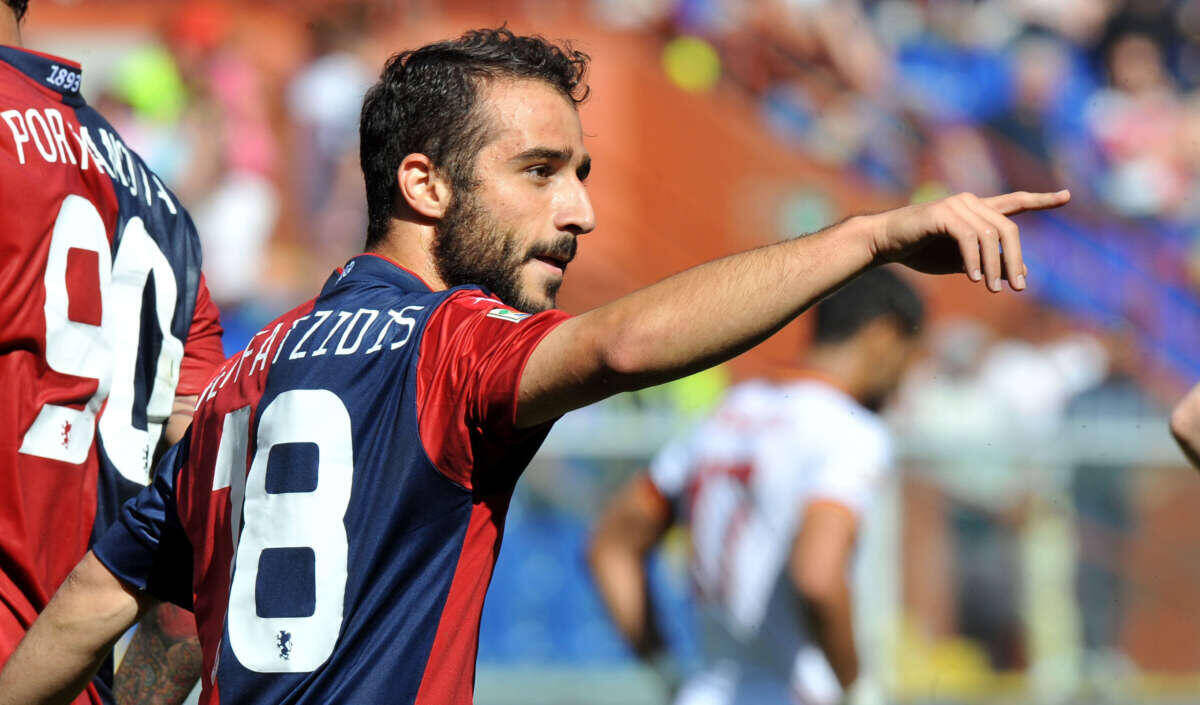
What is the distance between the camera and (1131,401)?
8859mm

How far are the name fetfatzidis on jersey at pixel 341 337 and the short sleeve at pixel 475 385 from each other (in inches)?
2.3

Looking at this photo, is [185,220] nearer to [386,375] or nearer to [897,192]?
[386,375]

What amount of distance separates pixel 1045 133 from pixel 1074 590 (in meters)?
4.27

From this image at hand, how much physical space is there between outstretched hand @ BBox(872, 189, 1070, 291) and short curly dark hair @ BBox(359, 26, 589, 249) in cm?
86

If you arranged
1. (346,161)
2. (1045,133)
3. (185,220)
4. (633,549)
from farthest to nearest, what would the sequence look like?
(1045,133), (346,161), (633,549), (185,220)

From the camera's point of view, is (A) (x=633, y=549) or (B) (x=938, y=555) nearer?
(A) (x=633, y=549)

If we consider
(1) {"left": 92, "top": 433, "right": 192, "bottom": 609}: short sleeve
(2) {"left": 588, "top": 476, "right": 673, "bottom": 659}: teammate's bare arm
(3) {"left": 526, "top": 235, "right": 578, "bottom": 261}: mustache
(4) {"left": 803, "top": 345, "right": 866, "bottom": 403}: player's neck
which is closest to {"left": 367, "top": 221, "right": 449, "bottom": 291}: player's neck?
(3) {"left": 526, "top": 235, "right": 578, "bottom": 261}: mustache

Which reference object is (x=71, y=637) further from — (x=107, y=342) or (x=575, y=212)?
(x=575, y=212)

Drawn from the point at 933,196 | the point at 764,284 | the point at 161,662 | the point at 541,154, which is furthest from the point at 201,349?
the point at 933,196

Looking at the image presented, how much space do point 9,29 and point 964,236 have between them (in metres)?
1.96

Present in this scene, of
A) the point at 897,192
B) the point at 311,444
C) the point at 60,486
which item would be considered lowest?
the point at 897,192

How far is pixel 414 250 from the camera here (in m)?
2.50

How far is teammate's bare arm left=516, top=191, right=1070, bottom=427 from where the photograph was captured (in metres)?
1.83

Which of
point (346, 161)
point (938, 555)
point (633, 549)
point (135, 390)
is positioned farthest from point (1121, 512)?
point (135, 390)
